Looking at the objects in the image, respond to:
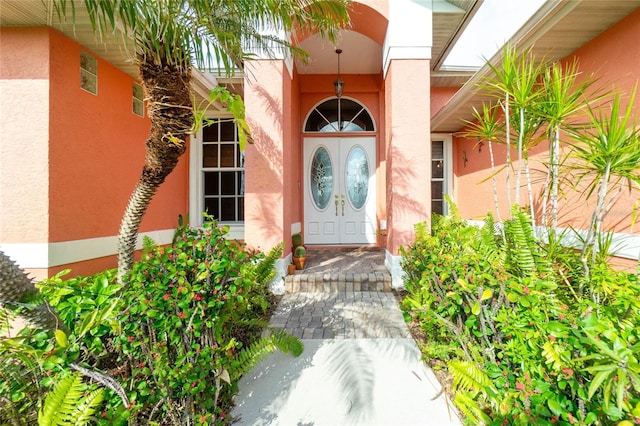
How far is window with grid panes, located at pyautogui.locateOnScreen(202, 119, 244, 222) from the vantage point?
6559mm

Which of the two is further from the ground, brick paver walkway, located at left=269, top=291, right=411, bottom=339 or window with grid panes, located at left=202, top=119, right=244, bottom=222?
window with grid panes, located at left=202, top=119, right=244, bottom=222

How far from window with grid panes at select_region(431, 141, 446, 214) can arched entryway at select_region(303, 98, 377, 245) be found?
193 centimetres

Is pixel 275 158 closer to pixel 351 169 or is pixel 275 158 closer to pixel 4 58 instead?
pixel 351 169

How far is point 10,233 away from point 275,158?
3.37 m

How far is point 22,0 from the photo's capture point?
2.90m

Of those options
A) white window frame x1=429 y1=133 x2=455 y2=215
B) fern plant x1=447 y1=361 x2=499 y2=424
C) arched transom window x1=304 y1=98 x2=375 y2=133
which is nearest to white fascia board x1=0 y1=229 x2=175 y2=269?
fern plant x1=447 y1=361 x2=499 y2=424

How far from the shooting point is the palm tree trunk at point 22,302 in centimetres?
177

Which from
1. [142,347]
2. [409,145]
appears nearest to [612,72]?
[409,145]

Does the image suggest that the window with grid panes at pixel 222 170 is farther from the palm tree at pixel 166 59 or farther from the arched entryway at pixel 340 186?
the palm tree at pixel 166 59

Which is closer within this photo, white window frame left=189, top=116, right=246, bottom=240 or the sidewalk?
the sidewalk

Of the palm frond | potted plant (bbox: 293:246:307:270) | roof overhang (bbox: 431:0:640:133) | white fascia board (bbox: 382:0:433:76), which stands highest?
white fascia board (bbox: 382:0:433:76)

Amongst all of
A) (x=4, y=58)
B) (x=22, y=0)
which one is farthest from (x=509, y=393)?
(x=4, y=58)

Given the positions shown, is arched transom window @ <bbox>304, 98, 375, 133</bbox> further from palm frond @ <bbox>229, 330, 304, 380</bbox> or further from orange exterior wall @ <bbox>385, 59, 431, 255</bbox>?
palm frond @ <bbox>229, 330, 304, 380</bbox>

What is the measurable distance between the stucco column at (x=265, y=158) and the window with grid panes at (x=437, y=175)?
4906mm
